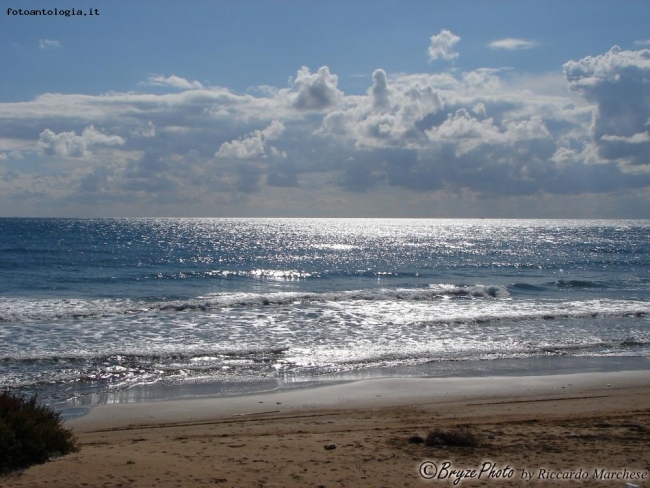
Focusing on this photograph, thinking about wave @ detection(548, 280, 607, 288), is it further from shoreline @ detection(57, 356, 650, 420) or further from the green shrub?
the green shrub

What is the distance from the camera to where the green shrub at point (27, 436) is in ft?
22.0

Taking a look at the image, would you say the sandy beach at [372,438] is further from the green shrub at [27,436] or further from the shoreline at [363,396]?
the green shrub at [27,436]

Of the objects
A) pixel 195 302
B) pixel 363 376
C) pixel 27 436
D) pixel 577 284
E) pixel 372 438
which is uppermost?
pixel 27 436

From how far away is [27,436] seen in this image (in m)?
7.02

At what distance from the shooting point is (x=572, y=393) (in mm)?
12172

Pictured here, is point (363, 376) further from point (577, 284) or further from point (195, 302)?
point (577, 284)

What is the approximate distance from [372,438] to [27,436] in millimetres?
4611

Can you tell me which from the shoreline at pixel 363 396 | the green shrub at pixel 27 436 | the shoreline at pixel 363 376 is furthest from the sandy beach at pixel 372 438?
the shoreline at pixel 363 376

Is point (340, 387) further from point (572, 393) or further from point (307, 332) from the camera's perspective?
point (307, 332)

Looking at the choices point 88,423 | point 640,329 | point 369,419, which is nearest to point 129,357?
point 88,423

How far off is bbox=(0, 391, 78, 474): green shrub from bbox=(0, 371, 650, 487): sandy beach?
0.23 m

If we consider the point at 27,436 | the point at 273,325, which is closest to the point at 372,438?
A: the point at 27,436

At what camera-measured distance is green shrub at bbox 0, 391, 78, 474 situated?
671 cm

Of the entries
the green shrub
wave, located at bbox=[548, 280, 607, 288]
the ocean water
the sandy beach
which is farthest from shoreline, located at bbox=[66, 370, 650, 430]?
wave, located at bbox=[548, 280, 607, 288]
